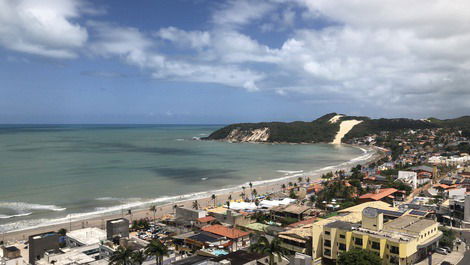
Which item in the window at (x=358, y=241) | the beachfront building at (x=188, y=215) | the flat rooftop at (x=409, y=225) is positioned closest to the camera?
the window at (x=358, y=241)

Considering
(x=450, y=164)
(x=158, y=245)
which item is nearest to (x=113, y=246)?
(x=158, y=245)

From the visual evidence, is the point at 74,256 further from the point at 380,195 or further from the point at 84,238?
the point at 380,195

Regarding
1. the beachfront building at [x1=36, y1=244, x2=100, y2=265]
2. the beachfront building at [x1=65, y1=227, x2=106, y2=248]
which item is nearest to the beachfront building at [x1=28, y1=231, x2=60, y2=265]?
the beachfront building at [x1=36, y1=244, x2=100, y2=265]

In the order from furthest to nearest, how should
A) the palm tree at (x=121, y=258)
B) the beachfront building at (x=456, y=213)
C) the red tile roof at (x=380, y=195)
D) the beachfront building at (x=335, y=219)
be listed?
the red tile roof at (x=380, y=195) < the beachfront building at (x=456, y=213) < the beachfront building at (x=335, y=219) < the palm tree at (x=121, y=258)

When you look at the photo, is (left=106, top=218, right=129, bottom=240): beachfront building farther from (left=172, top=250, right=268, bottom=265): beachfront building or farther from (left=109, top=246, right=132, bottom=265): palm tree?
→ (left=172, top=250, right=268, bottom=265): beachfront building

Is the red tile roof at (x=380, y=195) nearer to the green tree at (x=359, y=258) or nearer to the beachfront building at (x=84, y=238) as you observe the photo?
the green tree at (x=359, y=258)

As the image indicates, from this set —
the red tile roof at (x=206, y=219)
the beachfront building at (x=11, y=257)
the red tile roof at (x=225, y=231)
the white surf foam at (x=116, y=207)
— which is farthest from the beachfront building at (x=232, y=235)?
the white surf foam at (x=116, y=207)

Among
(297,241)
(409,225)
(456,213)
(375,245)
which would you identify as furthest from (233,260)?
(456,213)
